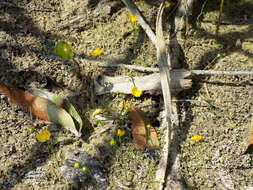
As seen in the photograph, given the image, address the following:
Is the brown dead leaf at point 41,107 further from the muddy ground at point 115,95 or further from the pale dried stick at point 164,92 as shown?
the pale dried stick at point 164,92

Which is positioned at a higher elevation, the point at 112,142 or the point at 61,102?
the point at 61,102

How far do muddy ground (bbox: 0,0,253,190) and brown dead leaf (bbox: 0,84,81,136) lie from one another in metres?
0.05

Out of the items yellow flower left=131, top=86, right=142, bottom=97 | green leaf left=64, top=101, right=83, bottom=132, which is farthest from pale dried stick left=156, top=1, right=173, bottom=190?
green leaf left=64, top=101, right=83, bottom=132

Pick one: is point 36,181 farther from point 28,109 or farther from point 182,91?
point 182,91

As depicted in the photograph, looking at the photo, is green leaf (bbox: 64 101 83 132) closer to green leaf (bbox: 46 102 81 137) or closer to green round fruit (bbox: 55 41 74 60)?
green leaf (bbox: 46 102 81 137)

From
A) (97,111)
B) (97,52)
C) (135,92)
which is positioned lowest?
(97,111)

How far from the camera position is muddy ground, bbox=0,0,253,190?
2.07 meters

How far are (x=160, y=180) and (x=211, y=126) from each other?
501 millimetres

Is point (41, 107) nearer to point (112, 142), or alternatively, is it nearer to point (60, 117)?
point (60, 117)

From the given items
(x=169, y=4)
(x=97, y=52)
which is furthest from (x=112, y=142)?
(x=169, y=4)

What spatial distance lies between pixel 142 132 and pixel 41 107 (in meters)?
0.69

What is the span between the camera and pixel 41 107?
7.52ft

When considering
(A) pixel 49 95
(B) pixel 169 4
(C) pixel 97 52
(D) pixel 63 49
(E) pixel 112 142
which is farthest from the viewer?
(B) pixel 169 4

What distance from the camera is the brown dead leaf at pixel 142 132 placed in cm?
216
